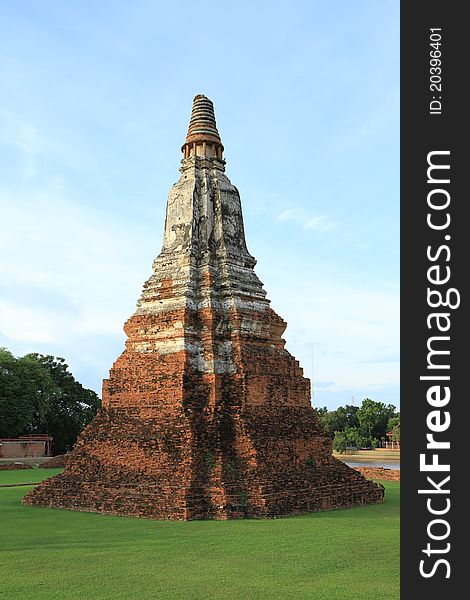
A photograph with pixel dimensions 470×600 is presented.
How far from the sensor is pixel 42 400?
4150 cm

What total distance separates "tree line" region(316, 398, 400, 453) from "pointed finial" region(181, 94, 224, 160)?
35971mm

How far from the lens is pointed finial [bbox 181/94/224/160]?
18516mm

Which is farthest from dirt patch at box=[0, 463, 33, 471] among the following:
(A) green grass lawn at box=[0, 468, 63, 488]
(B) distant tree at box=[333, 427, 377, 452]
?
(B) distant tree at box=[333, 427, 377, 452]

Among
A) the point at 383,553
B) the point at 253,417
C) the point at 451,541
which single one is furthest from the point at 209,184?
the point at 451,541

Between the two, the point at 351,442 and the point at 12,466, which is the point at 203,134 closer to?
the point at 12,466

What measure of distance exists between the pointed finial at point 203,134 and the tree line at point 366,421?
3597 centimetres

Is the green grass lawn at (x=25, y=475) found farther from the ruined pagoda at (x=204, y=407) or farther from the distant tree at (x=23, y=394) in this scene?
the distant tree at (x=23, y=394)

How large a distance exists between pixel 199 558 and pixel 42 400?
34111 mm

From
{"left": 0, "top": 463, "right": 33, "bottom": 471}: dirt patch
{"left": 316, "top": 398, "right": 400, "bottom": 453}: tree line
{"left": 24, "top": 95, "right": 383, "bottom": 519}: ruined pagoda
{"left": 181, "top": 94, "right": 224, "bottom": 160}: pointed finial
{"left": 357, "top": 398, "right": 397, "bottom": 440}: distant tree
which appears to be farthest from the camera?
{"left": 357, "top": 398, "right": 397, "bottom": 440}: distant tree

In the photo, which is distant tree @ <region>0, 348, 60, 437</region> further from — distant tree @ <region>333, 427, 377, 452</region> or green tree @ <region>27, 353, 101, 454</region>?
distant tree @ <region>333, 427, 377, 452</region>

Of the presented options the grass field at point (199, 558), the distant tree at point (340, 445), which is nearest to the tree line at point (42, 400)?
the distant tree at point (340, 445)

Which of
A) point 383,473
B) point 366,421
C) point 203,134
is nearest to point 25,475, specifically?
point 383,473

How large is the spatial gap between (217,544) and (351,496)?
243 inches

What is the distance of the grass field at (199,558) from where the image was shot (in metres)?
7.86
